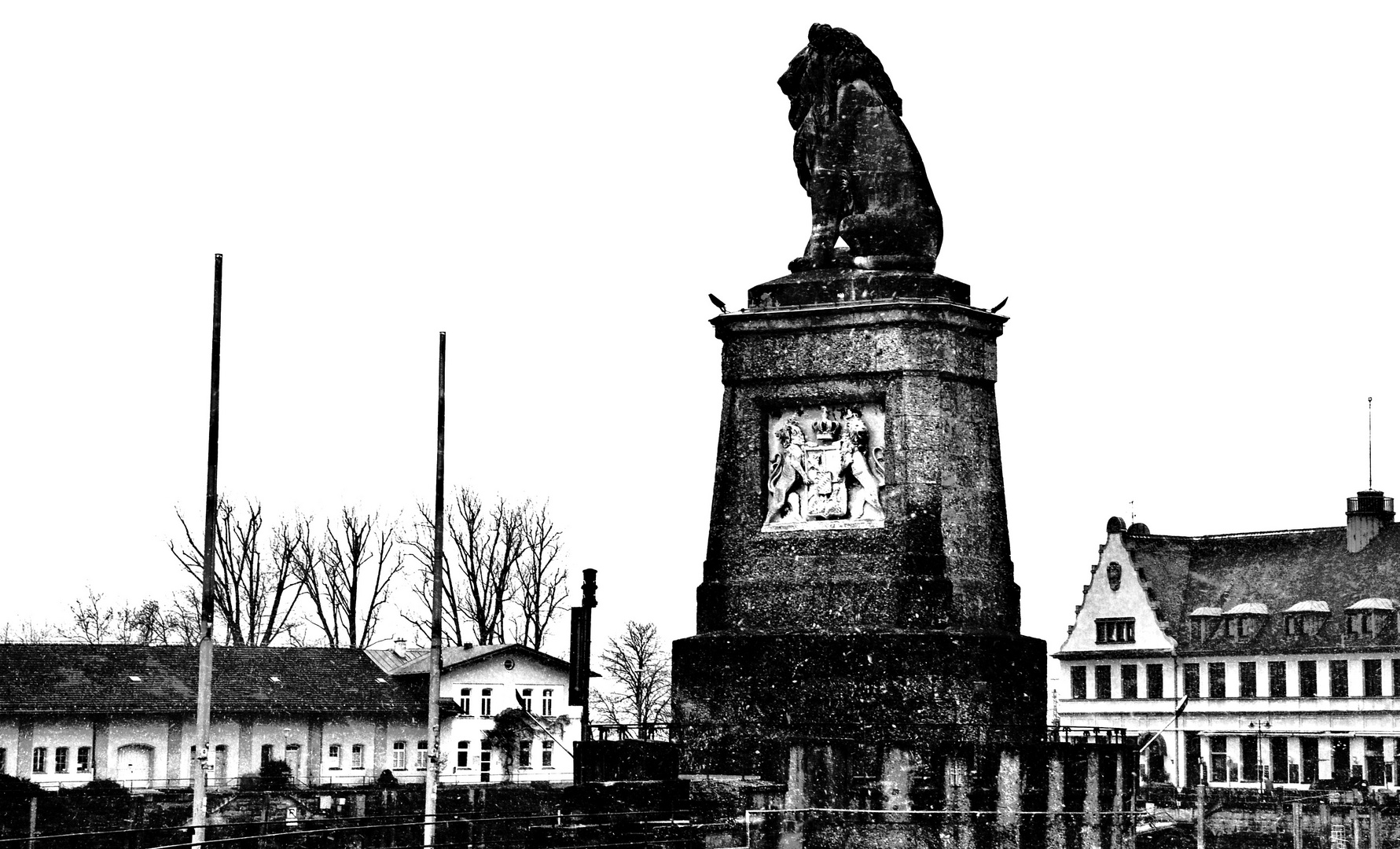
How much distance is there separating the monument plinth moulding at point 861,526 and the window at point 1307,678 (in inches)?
1722

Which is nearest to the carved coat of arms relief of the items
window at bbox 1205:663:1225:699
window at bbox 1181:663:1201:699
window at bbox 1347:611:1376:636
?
window at bbox 1347:611:1376:636

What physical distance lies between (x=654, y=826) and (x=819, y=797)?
2610 millimetres

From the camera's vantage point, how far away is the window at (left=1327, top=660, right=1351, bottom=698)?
76.5m

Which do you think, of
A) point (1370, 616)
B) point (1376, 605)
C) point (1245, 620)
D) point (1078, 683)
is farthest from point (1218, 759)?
point (1376, 605)

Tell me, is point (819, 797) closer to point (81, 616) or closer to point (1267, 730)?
point (1267, 730)

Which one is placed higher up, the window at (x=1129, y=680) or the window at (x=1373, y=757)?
the window at (x=1129, y=680)

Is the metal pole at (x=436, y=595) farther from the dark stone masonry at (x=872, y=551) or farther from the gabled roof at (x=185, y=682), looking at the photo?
the gabled roof at (x=185, y=682)

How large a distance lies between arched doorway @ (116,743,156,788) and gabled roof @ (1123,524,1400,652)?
1246 inches

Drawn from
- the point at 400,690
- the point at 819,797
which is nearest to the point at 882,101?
the point at 819,797

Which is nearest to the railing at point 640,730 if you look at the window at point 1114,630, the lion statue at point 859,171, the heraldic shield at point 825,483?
the heraldic shield at point 825,483

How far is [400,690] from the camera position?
78.9 metres

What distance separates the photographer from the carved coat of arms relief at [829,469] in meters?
35.4

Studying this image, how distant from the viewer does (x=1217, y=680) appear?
7988 centimetres

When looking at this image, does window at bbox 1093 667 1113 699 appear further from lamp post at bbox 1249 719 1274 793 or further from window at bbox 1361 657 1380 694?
window at bbox 1361 657 1380 694
